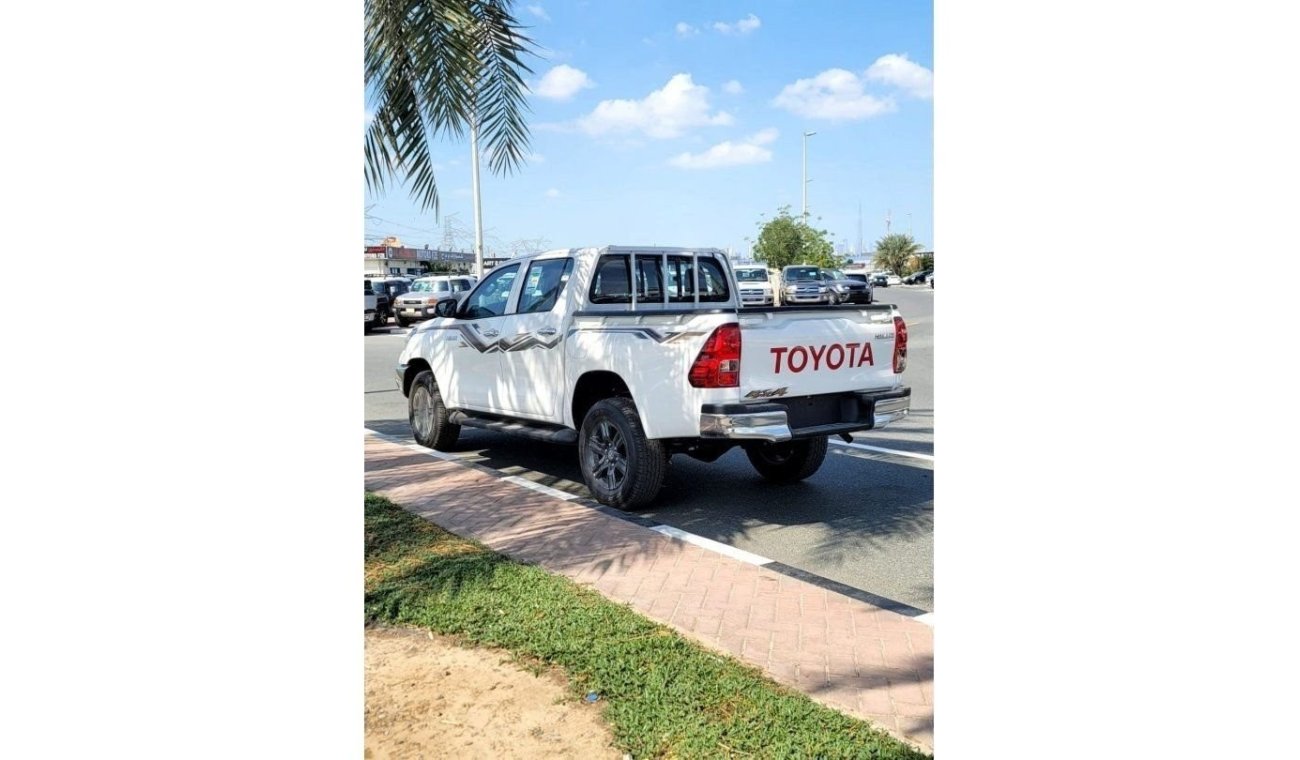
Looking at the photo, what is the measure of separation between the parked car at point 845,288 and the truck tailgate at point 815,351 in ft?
101

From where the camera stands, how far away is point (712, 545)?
5.92 metres

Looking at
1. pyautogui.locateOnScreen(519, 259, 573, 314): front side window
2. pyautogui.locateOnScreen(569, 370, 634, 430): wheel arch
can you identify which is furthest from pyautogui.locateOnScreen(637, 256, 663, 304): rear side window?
pyautogui.locateOnScreen(569, 370, 634, 430): wheel arch

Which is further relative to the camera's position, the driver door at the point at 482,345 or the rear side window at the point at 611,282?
the driver door at the point at 482,345

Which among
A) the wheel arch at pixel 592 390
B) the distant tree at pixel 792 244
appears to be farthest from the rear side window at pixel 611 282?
the distant tree at pixel 792 244

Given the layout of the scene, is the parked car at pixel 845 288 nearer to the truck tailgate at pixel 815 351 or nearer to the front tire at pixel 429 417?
the front tire at pixel 429 417

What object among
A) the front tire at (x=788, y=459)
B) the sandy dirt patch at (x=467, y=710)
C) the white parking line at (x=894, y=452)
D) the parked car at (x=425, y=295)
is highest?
the parked car at (x=425, y=295)

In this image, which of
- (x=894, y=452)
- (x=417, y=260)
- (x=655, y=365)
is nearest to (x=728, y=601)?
(x=655, y=365)

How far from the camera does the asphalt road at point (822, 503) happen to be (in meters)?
5.65

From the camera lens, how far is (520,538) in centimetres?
597

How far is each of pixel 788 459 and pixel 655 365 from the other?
1.89 m
